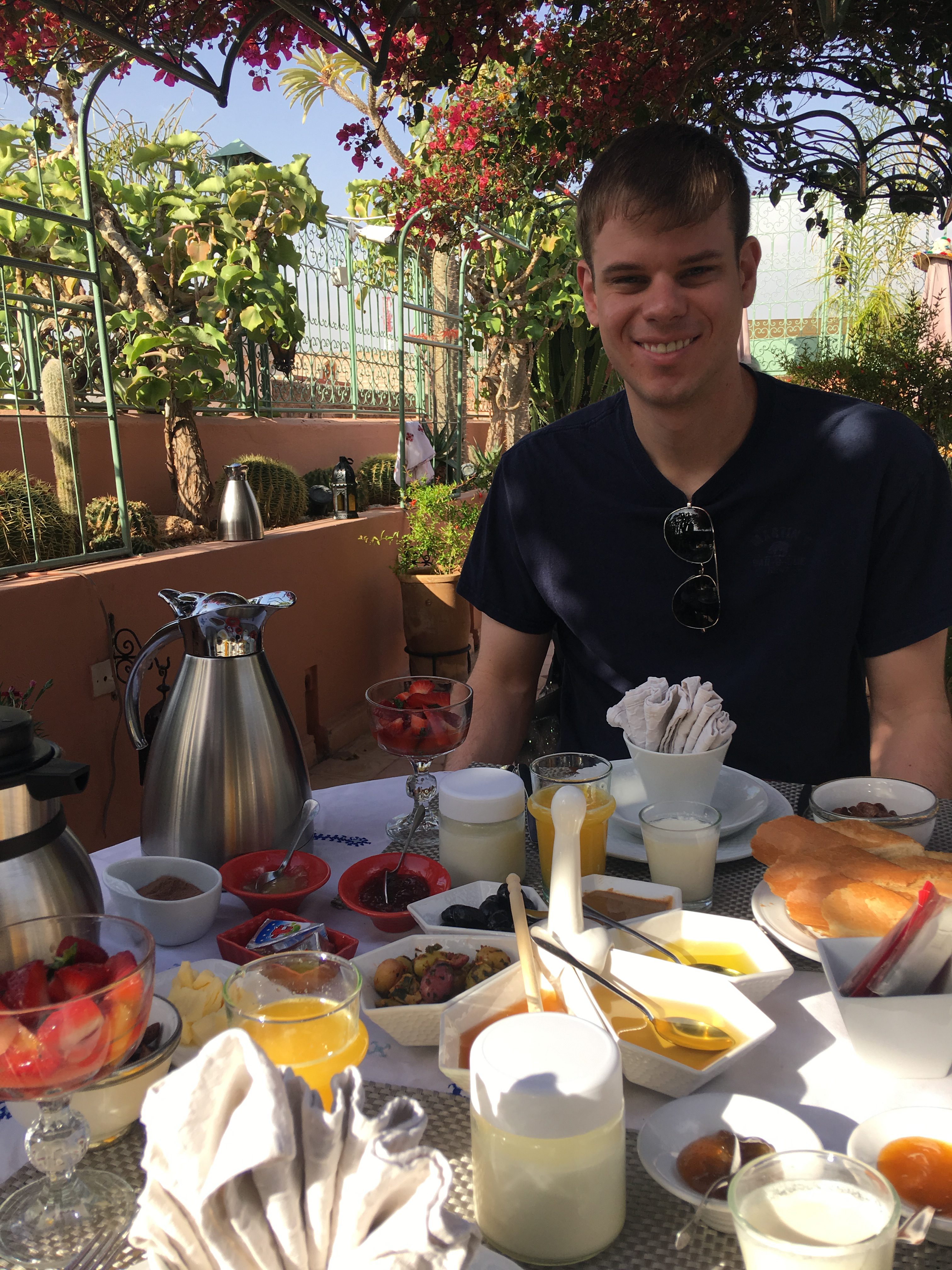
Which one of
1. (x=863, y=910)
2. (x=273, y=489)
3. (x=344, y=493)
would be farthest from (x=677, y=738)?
(x=344, y=493)

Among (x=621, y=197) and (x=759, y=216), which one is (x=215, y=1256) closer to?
(x=621, y=197)

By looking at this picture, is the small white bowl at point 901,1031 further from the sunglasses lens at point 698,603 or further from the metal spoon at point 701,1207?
the sunglasses lens at point 698,603

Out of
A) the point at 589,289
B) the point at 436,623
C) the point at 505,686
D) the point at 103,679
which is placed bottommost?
the point at 436,623

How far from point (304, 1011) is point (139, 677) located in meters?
0.84

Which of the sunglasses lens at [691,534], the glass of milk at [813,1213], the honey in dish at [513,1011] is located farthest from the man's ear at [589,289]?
the glass of milk at [813,1213]

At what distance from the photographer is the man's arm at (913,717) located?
1854 millimetres

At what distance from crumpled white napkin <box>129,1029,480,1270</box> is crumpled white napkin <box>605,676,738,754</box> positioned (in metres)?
0.93

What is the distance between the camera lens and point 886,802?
145 centimetres

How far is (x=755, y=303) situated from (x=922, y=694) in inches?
532

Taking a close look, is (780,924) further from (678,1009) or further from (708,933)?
(678,1009)

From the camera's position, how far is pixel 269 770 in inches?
59.7

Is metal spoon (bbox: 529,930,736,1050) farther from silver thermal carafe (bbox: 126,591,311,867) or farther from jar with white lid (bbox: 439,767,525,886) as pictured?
silver thermal carafe (bbox: 126,591,311,867)

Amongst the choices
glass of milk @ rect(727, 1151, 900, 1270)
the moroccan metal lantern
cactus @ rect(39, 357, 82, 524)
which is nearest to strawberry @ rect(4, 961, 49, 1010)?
glass of milk @ rect(727, 1151, 900, 1270)

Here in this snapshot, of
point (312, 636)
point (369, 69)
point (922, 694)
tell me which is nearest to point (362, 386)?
point (312, 636)
